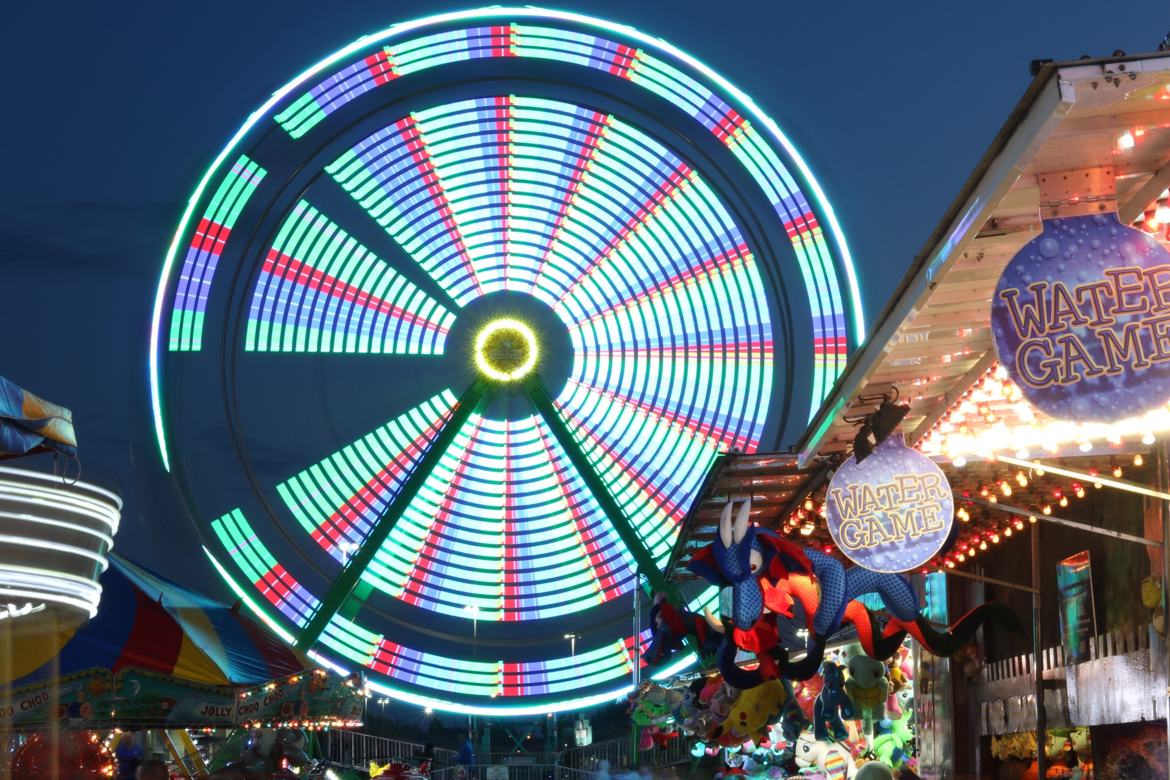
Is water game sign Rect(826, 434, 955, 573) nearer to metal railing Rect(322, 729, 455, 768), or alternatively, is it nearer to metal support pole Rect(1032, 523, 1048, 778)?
metal support pole Rect(1032, 523, 1048, 778)

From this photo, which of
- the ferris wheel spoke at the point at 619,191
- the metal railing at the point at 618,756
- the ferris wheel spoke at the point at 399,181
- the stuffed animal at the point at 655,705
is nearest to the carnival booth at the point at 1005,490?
the stuffed animal at the point at 655,705

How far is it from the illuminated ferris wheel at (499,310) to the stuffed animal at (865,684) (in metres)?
8.89

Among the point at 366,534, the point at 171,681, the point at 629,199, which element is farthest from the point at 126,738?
the point at 629,199

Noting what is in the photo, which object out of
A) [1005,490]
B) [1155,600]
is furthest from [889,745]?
[1155,600]

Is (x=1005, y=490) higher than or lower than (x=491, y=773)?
higher

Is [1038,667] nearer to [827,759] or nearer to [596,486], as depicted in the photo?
[827,759]

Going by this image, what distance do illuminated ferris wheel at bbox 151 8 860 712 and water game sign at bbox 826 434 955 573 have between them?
44.0 ft

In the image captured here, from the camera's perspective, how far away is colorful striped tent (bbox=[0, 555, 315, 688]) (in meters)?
15.4

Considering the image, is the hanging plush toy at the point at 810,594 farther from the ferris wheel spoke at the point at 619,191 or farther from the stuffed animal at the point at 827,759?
the ferris wheel spoke at the point at 619,191

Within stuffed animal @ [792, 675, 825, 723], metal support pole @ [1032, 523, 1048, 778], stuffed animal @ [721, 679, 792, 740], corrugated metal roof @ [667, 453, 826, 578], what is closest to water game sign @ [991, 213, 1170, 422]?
metal support pole @ [1032, 523, 1048, 778]

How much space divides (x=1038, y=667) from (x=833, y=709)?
100 inches

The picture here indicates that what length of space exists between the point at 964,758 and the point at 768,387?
1050 cm

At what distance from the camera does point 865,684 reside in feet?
42.7

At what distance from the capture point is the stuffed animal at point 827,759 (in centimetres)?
1283
